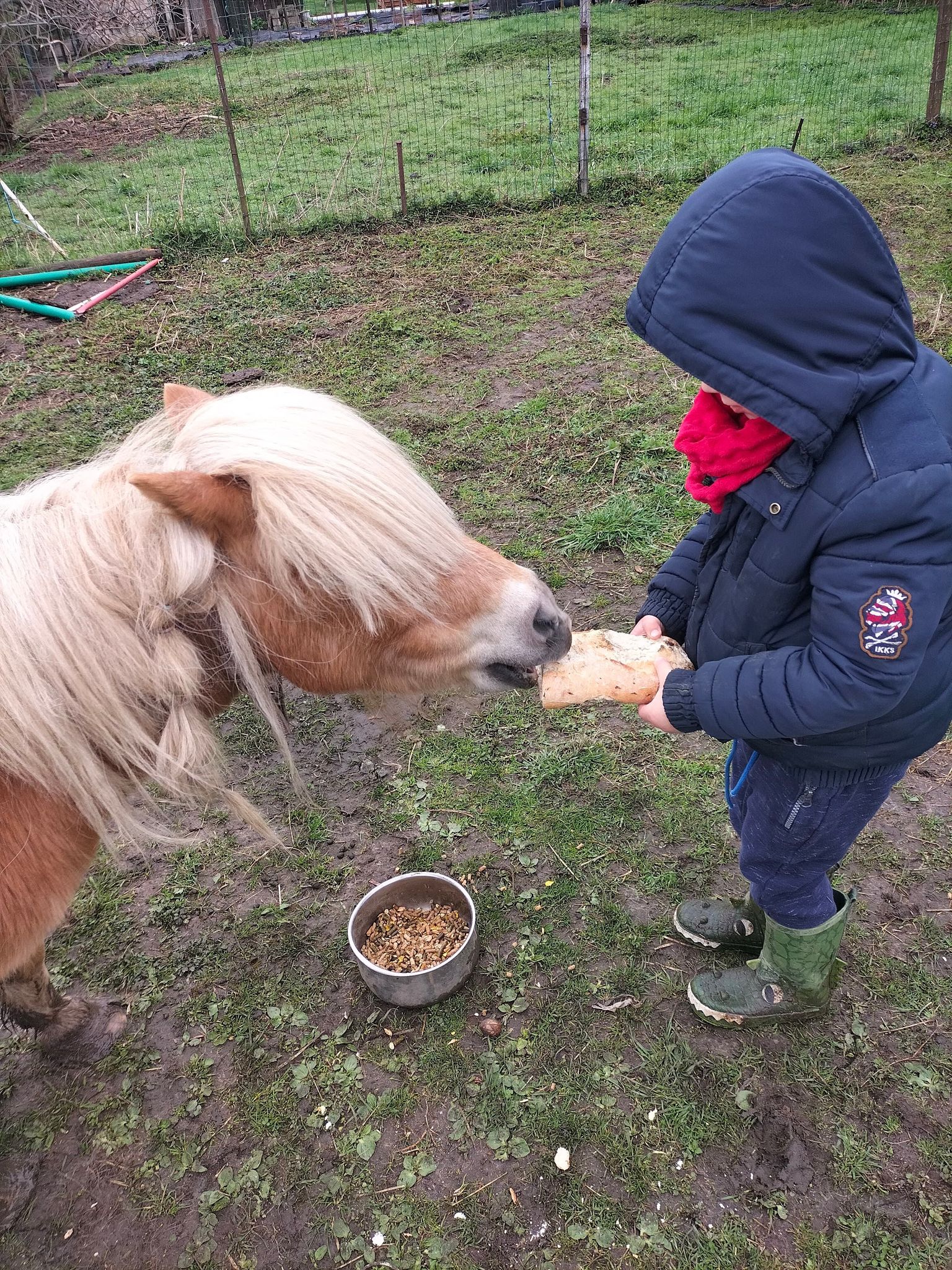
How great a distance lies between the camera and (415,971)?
2.46 meters

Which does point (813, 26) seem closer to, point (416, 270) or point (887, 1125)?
point (416, 270)

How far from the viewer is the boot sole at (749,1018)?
2.36 meters

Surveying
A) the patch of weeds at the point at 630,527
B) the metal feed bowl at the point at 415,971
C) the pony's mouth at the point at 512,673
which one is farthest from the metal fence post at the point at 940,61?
the metal feed bowl at the point at 415,971

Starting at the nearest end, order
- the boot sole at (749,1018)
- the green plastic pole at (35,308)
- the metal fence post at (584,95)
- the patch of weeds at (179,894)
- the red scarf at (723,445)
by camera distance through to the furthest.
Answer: the red scarf at (723,445) → the boot sole at (749,1018) → the patch of weeds at (179,894) → the green plastic pole at (35,308) → the metal fence post at (584,95)

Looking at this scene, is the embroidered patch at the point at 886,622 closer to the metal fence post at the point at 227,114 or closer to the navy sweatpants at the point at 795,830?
the navy sweatpants at the point at 795,830

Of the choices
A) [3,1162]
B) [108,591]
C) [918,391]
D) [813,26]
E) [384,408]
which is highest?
[813,26]

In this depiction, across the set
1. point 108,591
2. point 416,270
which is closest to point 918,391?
point 108,591

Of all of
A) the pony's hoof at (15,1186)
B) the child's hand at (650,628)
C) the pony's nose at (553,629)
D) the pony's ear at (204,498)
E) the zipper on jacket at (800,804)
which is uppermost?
the pony's ear at (204,498)

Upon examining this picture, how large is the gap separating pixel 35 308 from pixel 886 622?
26.8 ft

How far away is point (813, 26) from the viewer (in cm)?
1591

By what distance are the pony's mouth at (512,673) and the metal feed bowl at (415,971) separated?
0.98 m

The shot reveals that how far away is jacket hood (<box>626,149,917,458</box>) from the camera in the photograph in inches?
53.5

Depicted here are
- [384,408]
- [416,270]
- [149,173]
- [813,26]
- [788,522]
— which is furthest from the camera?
[813,26]

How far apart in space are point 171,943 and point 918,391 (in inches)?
109
